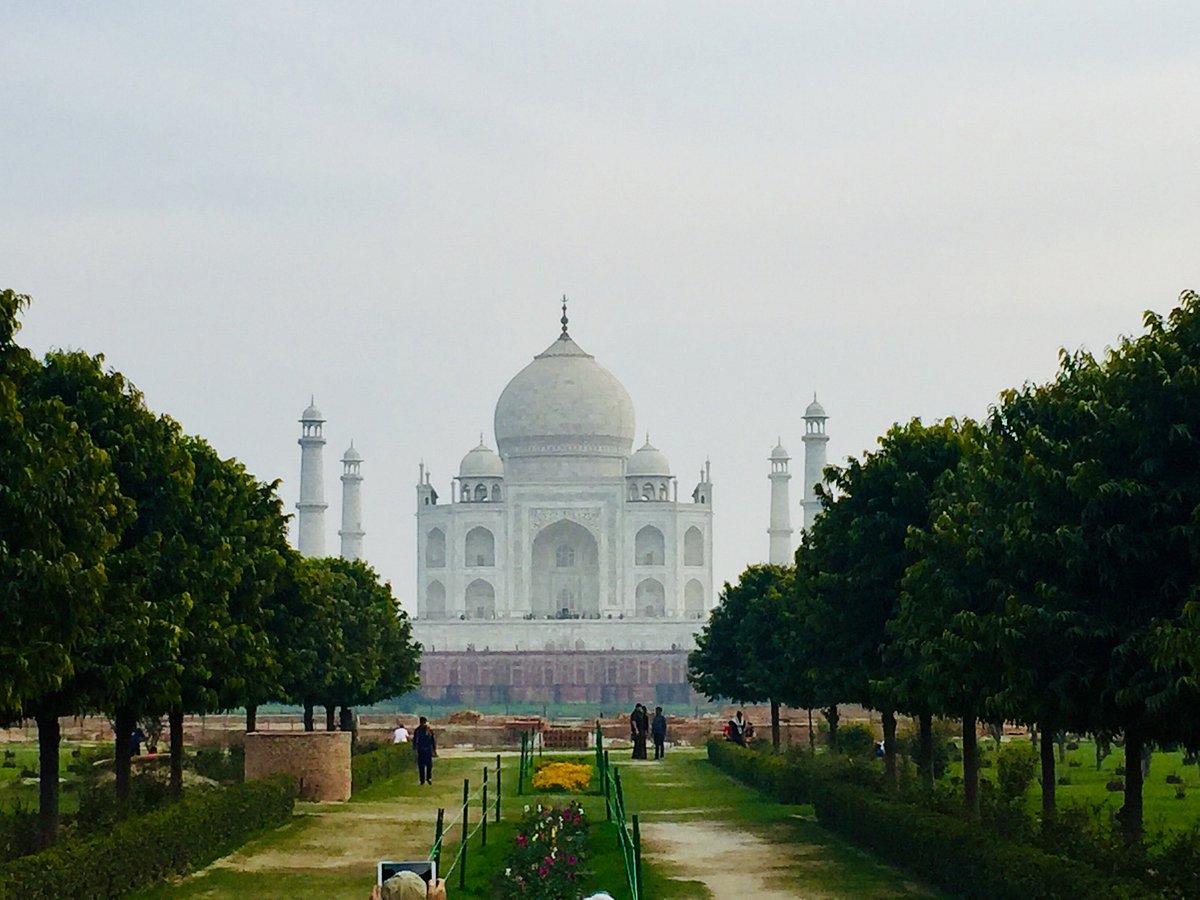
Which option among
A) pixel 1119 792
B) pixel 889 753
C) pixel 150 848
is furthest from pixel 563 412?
pixel 150 848

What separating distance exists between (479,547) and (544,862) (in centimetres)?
9110

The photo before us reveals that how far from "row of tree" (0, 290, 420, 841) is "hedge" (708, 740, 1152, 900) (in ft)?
22.6

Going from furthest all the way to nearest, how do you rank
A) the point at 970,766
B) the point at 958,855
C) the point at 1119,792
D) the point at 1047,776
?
1. the point at 1119,792
2. the point at 970,766
3. the point at 1047,776
4. the point at 958,855

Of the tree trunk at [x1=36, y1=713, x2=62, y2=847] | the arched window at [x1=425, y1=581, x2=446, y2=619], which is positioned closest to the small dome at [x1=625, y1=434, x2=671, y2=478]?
the arched window at [x1=425, y1=581, x2=446, y2=619]

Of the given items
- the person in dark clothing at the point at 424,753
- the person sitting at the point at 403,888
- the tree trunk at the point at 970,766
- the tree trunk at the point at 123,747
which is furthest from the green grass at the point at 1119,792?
the person sitting at the point at 403,888

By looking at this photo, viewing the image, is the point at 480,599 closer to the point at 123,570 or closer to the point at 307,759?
the point at 307,759

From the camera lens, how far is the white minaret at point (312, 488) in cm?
10469

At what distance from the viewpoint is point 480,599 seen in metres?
109

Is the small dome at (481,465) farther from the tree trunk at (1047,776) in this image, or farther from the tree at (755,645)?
the tree trunk at (1047,776)

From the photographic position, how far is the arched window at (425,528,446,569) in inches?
4313

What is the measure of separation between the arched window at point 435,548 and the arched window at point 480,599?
2295mm

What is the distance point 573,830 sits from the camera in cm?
2295

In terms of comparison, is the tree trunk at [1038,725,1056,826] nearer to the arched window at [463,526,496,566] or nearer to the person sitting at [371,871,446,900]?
the person sitting at [371,871,446,900]

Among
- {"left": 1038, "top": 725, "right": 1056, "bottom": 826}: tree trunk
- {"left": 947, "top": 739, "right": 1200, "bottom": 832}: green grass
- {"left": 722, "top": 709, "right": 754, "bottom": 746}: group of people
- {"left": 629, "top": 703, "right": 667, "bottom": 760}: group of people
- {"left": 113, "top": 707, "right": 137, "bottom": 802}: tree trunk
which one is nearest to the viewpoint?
{"left": 1038, "top": 725, "right": 1056, "bottom": 826}: tree trunk
